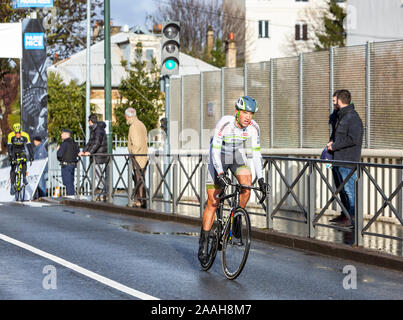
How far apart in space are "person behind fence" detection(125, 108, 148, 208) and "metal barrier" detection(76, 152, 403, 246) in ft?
0.14

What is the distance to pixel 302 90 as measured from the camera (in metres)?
18.0

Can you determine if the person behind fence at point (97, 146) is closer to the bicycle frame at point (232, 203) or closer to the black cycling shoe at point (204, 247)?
the black cycling shoe at point (204, 247)

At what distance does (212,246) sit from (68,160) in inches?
517

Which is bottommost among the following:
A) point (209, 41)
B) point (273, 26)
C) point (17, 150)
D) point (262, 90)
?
point (17, 150)

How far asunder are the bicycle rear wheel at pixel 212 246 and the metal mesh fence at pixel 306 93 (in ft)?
21.0

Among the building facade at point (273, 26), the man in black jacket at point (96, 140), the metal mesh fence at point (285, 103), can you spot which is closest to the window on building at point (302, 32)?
the building facade at point (273, 26)

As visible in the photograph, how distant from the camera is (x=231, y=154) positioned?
9523mm

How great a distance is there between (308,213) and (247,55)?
2678 inches

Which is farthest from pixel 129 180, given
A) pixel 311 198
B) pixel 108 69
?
pixel 108 69

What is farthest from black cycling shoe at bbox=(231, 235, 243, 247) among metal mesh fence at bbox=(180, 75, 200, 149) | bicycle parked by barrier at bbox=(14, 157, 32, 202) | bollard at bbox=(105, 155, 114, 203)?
bicycle parked by barrier at bbox=(14, 157, 32, 202)

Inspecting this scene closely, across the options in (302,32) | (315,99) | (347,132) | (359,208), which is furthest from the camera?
(302,32)

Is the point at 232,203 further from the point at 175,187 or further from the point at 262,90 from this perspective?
the point at 262,90

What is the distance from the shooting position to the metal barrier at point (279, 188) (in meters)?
11.3
